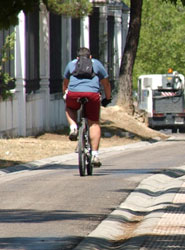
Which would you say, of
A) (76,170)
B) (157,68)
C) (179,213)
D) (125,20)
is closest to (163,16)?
(157,68)

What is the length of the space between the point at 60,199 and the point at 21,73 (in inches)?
602

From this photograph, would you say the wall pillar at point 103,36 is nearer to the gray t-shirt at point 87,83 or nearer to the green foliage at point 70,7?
the green foliage at point 70,7

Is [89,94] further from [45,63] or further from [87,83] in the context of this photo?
[45,63]

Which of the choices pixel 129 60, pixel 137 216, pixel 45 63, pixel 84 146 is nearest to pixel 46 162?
pixel 84 146

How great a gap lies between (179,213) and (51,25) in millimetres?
21573

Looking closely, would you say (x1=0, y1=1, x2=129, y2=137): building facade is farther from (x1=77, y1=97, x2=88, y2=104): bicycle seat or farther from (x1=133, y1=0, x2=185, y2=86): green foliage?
(x1=133, y1=0, x2=185, y2=86): green foliage

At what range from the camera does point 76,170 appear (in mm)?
16609

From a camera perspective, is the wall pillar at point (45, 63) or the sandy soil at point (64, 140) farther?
the wall pillar at point (45, 63)

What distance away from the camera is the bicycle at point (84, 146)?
14.6 metres

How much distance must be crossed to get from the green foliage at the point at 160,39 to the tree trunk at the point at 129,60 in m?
27.2

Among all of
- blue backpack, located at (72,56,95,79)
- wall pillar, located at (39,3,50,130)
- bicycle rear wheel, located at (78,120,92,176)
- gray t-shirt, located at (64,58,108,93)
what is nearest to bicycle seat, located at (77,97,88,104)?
gray t-shirt, located at (64,58,108,93)

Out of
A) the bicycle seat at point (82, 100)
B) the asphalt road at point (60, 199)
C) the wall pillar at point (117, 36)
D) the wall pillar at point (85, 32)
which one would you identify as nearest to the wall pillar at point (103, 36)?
the wall pillar at point (85, 32)

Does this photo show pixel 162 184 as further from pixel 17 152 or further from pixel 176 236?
pixel 17 152

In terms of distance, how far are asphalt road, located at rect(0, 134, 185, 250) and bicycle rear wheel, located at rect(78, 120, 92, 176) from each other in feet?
0.54
